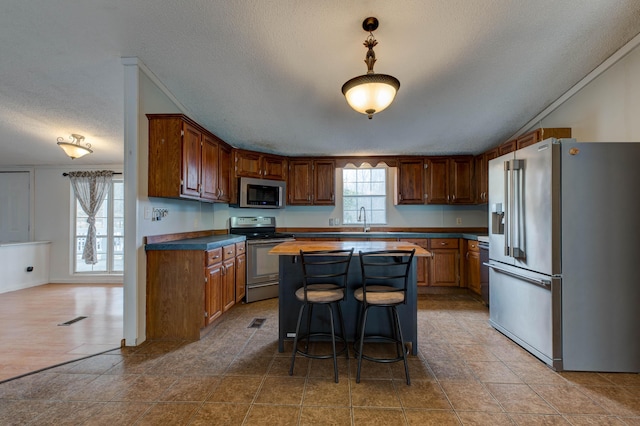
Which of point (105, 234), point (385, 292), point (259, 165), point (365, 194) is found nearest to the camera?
point (385, 292)

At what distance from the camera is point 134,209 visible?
100 inches

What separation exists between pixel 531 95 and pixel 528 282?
84.4 inches

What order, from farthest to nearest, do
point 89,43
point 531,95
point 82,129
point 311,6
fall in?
point 82,129, point 531,95, point 89,43, point 311,6

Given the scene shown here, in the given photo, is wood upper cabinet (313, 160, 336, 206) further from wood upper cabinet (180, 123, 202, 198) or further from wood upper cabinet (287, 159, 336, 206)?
wood upper cabinet (180, 123, 202, 198)

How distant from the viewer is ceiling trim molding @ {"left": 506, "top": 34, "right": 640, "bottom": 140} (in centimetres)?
244

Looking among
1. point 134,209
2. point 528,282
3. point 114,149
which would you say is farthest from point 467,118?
point 114,149

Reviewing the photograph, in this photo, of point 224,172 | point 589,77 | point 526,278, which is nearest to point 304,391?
point 526,278

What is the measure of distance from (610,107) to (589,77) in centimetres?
41

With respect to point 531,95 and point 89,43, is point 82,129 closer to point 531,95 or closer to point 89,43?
point 89,43

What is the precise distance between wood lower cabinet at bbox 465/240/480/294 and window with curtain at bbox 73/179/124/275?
19.6 ft

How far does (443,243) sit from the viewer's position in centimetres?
443

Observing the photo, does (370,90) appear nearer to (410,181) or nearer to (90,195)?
(410,181)

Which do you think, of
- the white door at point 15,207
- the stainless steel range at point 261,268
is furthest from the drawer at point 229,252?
the white door at point 15,207

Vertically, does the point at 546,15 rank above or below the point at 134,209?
above
